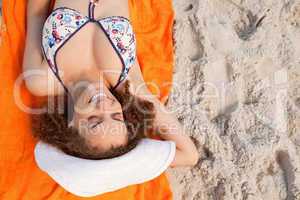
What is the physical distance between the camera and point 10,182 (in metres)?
1.99

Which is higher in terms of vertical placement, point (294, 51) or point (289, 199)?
point (294, 51)

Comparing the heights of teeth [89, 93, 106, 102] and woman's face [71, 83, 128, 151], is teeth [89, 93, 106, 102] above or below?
above

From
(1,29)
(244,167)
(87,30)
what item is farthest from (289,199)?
(1,29)

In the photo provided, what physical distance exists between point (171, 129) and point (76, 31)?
60cm

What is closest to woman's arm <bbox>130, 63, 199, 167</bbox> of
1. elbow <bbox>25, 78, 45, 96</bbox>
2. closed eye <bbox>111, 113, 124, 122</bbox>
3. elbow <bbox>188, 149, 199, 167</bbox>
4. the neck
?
elbow <bbox>188, 149, 199, 167</bbox>

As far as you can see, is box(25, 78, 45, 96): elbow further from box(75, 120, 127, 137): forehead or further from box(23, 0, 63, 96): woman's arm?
box(75, 120, 127, 137): forehead

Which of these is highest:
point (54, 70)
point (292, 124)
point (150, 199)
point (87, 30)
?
point (87, 30)

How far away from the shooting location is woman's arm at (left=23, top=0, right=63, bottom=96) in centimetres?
210

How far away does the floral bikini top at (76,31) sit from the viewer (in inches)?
82.3

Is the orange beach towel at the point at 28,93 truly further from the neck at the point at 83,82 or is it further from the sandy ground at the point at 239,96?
the neck at the point at 83,82

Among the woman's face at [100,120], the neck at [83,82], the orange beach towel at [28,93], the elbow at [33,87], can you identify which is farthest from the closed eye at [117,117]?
the elbow at [33,87]

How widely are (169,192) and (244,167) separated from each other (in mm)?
344

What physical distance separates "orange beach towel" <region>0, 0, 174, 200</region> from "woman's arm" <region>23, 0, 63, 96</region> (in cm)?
8

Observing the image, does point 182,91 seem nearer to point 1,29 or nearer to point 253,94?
point 253,94
